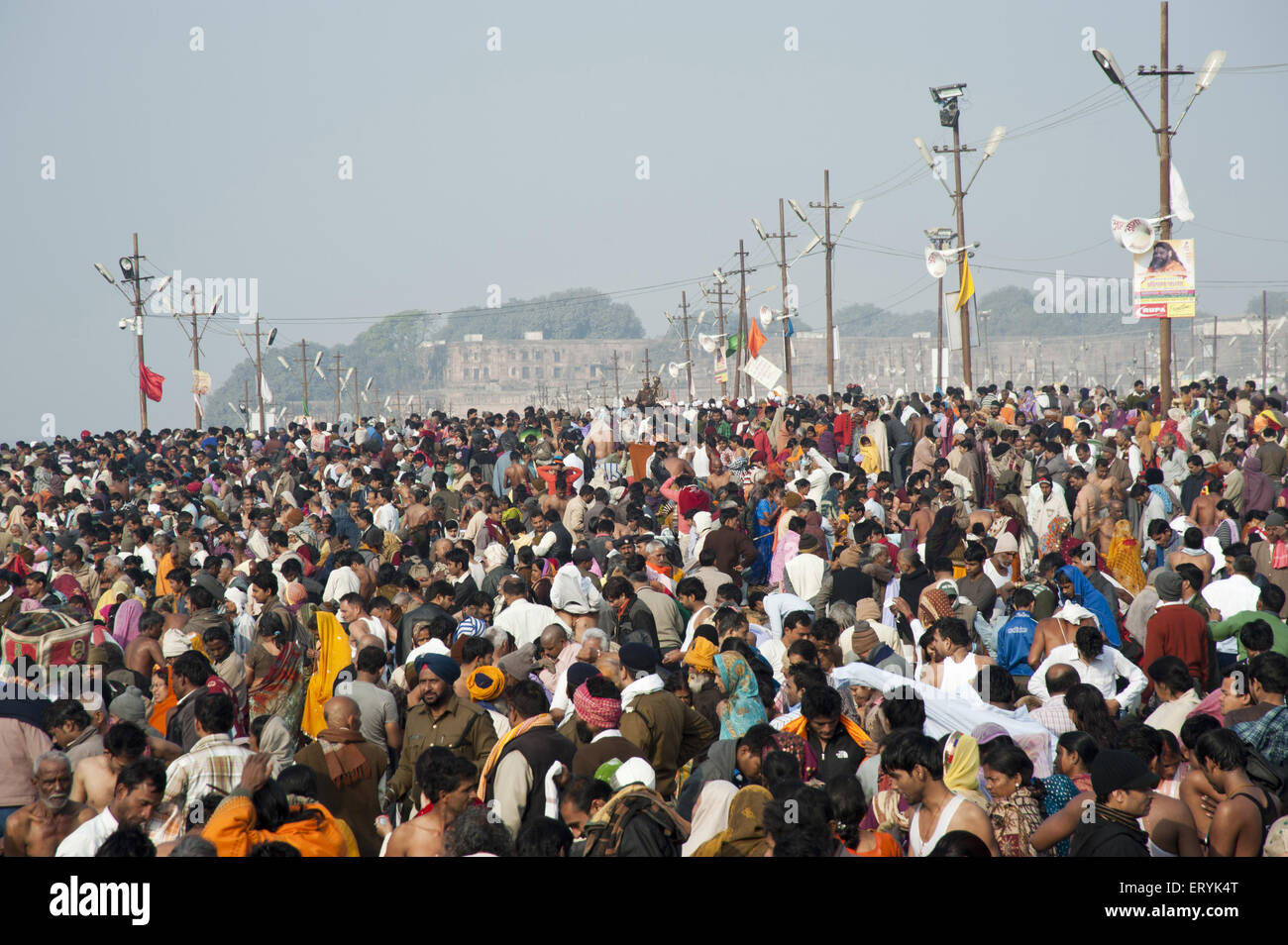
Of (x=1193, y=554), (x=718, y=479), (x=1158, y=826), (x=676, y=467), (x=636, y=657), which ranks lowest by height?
(x=1158, y=826)

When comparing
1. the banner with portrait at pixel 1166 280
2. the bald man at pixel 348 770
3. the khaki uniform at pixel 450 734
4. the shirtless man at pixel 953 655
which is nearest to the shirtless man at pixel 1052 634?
the shirtless man at pixel 953 655

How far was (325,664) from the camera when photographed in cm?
842

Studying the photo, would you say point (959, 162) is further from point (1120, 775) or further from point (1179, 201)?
point (1120, 775)

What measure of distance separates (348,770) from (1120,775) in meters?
3.61

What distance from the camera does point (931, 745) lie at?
516 cm

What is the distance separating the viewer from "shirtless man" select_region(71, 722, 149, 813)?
586cm

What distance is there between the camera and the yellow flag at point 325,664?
834 centimetres

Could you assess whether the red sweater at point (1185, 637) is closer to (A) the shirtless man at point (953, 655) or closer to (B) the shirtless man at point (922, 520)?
(A) the shirtless man at point (953, 655)

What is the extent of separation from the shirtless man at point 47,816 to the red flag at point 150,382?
115ft

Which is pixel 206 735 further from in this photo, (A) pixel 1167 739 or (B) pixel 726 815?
(A) pixel 1167 739

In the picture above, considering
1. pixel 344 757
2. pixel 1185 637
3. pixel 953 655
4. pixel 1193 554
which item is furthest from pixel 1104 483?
pixel 344 757

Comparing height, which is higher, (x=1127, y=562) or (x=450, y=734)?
(x=1127, y=562)

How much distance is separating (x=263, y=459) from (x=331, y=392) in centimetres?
16001

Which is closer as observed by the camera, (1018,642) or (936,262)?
(1018,642)
